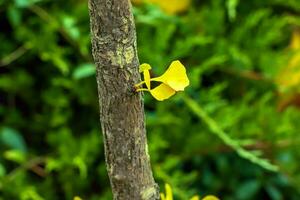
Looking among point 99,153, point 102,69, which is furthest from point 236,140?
point 102,69

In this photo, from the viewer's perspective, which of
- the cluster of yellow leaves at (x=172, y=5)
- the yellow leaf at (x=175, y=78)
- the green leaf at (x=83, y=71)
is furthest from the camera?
the cluster of yellow leaves at (x=172, y=5)

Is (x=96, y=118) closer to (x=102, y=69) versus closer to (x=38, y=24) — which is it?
(x=38, y=24)

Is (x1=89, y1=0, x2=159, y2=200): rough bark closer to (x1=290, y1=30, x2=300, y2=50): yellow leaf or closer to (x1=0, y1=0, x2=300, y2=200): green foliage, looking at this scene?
(x1=0, y1=0, x2=300, y2=200): green foliage

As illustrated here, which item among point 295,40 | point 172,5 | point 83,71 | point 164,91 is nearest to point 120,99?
point 164,91

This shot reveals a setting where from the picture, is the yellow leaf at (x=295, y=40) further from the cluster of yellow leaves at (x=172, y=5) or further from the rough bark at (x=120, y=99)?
the rough bark at (x=120, y=99)

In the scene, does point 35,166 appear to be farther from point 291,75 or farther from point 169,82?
point 169,82

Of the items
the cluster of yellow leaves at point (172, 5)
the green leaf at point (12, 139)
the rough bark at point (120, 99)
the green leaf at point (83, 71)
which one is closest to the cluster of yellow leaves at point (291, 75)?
the cluster of yellow leaves at point (172, 5)
